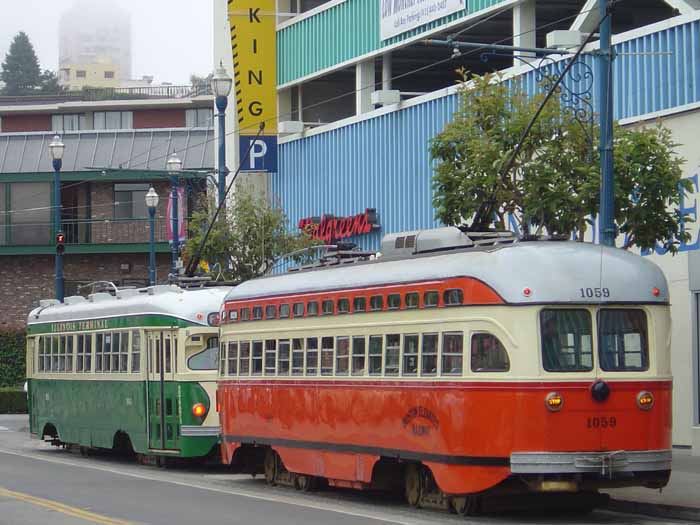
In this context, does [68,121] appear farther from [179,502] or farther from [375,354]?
[375,354]

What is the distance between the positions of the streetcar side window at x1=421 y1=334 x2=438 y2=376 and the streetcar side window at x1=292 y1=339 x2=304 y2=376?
3.34 metres

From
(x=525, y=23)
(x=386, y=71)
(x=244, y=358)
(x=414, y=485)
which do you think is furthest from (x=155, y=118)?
(x=414, y=485)

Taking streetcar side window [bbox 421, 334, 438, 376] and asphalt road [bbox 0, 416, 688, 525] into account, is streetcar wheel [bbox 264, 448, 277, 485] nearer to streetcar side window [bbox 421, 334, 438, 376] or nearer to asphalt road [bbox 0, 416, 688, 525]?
asphalt road [bbox 0, 416, 688, 525]

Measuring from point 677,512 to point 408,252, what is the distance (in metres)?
4.34

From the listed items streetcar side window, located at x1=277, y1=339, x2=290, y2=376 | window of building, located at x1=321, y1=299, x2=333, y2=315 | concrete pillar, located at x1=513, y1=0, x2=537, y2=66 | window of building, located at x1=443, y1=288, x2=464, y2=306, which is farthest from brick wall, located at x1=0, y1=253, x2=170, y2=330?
window of building, located at x1=443, y1=288, x2=464, y2=306

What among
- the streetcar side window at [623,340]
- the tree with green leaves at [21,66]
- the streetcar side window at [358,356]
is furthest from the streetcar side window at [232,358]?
the tree with green leaves at [21,66]

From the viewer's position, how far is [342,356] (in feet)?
64.8

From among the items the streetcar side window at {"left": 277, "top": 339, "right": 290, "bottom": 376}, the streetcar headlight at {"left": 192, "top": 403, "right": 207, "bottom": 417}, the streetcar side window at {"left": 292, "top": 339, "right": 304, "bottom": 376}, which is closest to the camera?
the streetcar side window at {"left": 292, "top": 339, "right": 304, "bottom": 376}

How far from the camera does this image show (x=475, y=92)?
2331 centimetres

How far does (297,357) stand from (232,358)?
8.46ft

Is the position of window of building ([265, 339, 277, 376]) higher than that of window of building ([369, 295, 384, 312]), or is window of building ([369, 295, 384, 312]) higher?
window of building ([369, 295, 384, 312])

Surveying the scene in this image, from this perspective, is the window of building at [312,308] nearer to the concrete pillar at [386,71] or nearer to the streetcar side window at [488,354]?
the streetcar side window at [488,354]

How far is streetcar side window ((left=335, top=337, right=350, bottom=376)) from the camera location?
19625mm

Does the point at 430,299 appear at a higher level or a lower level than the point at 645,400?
higher
